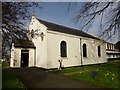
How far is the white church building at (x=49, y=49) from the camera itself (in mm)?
26828

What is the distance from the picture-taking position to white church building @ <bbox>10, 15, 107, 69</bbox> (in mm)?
26828

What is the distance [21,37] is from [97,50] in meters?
25.7

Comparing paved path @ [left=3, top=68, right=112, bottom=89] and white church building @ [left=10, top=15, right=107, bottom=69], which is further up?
white church building @ [left=10, top=15, right=107, bottom=69]

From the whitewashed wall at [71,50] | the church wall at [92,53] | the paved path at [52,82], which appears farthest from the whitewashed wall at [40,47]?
the paved path at [52,82]

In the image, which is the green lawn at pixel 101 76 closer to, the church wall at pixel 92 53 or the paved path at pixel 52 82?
the paved path at pixel 52 82

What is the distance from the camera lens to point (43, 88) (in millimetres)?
10117

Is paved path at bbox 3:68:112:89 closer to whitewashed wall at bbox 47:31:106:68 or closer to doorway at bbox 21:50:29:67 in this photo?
whitewashed wall at bbox 47:31:106:68

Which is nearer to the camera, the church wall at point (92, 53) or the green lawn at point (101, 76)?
the green lawn at point (101, 76)

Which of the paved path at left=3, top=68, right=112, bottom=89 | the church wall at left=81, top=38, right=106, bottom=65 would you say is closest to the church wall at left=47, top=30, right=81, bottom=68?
the church wall at left=81, top=38, right=106, bottom=65

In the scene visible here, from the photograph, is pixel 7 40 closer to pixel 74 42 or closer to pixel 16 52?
pixel 16 52

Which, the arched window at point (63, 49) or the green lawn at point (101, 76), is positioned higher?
the arched window at point (63, 49)

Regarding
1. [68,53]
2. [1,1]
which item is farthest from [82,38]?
[1,1]

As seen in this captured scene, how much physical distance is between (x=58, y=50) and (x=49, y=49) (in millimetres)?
1890

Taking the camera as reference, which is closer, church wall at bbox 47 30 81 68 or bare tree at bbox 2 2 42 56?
bare tree at bbox 2 2 42 56
